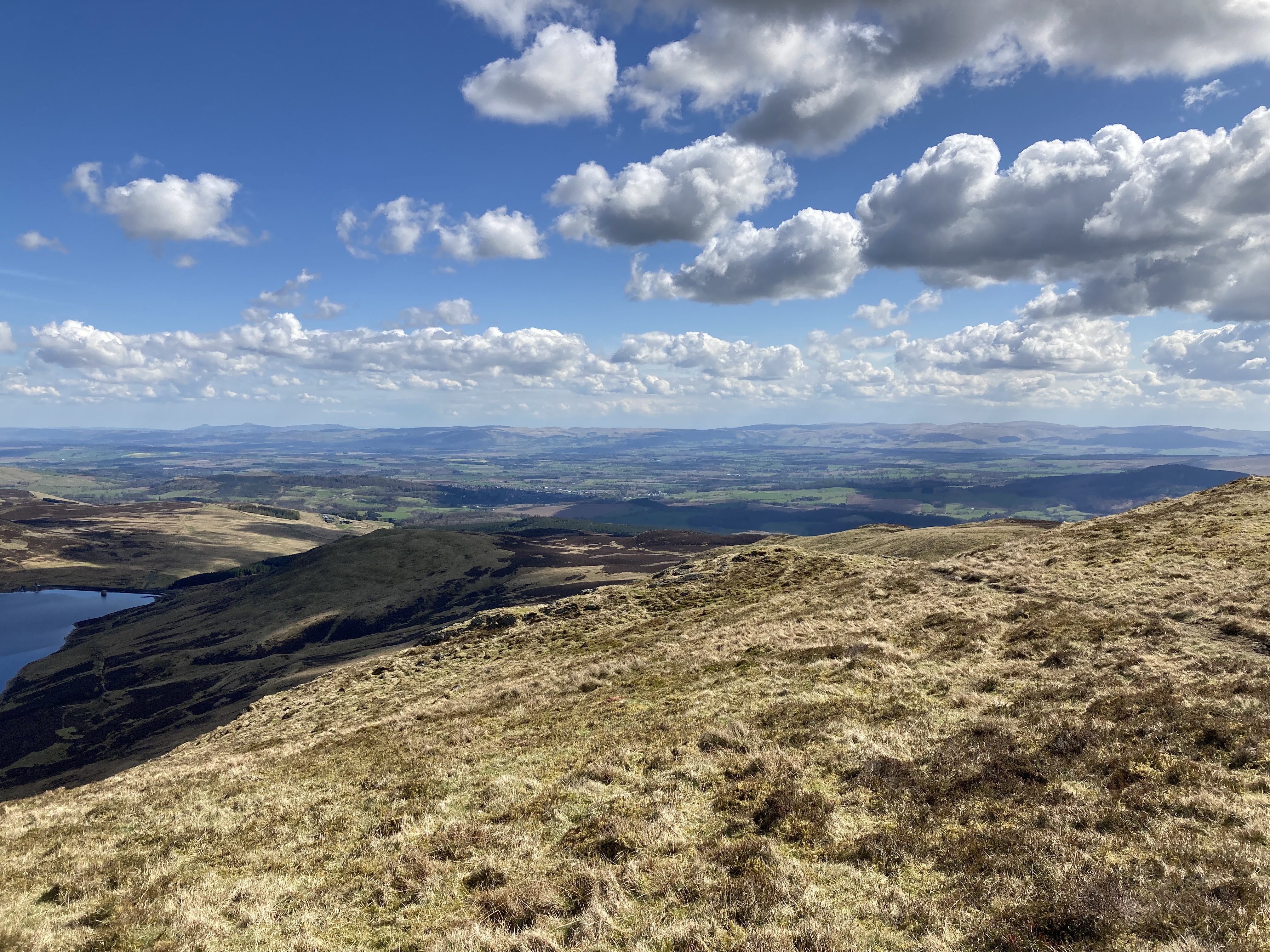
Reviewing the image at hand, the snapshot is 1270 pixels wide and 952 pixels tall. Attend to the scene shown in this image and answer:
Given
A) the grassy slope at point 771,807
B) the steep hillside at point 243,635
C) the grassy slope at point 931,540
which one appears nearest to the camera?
the grassy slope at point 771,807

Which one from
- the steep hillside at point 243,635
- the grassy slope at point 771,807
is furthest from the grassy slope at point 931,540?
the steep hillside at point 243,635

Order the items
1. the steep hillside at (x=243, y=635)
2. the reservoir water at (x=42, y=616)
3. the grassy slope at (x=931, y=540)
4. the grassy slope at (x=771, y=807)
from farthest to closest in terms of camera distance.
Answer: the reservoir water at (x=42, y=616), the steep hillside at (x=243, y=635), the grassy slope at (x=931, y=540), the grassy slope at (x=771, y=807)

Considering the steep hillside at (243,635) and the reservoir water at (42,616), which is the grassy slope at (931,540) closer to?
the steep hillside at (243,635)

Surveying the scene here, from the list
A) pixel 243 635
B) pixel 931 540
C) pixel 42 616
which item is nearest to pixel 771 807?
pixel 931 540

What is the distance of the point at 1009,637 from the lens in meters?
26.5

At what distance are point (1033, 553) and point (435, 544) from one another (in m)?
172

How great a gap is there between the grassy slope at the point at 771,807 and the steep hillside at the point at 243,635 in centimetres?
3630

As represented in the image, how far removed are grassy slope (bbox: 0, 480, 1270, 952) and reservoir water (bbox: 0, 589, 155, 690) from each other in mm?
148626

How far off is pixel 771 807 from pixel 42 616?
23920 centimetres

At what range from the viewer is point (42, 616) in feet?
563

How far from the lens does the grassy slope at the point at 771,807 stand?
33.3ft

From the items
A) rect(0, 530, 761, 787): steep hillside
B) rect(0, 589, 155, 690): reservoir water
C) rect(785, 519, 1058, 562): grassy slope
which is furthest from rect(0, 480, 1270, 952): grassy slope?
rect(0, 589, 155, 690): reservoir water

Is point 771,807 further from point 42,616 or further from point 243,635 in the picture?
point 42,616

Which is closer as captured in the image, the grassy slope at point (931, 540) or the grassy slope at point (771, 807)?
the grassy slope at point (771, 807)
